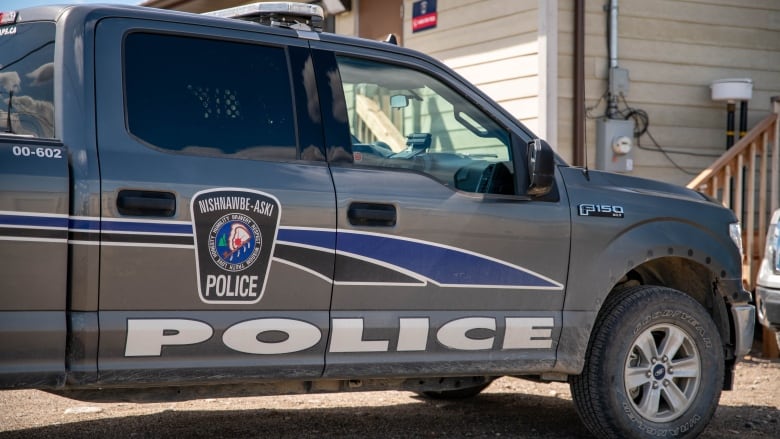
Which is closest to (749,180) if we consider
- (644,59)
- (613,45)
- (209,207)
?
(644,59)

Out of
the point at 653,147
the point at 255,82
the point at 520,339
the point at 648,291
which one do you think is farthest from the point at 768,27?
the point at 255,82

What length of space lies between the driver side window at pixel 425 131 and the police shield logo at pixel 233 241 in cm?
64

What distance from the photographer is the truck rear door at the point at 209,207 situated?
157 inches

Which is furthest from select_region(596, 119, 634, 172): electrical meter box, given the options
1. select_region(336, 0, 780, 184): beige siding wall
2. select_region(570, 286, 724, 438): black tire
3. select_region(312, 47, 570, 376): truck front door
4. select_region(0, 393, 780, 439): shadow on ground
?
select_region(312, 47, 570, 376): truck front door

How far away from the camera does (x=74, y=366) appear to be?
3.91 meters

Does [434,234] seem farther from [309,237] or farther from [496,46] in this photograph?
[496,46]

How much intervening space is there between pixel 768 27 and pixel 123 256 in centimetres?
799

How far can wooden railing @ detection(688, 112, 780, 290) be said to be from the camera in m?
8.85

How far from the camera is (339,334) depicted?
14.7ft

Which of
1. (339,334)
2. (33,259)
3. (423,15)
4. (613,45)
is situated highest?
(423,15)

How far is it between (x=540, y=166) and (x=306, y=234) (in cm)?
125

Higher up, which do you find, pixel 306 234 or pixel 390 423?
pixel 306 234

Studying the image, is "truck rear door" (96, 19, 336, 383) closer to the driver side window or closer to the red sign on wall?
the driver side window

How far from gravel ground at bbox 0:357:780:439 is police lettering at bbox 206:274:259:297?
1.36 meters
